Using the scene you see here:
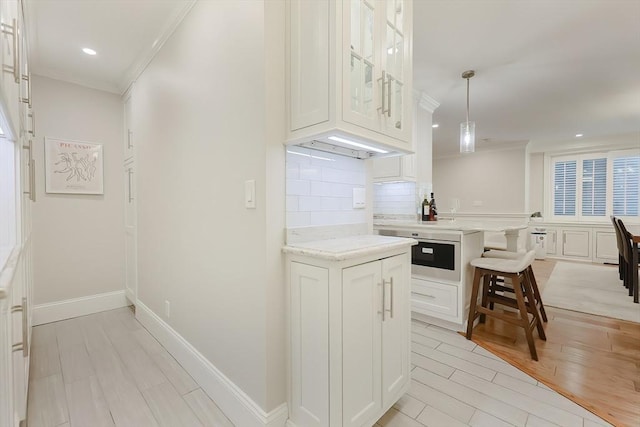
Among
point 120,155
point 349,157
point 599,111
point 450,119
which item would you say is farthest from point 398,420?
point 599,111

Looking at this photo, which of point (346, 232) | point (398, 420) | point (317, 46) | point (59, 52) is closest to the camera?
point (317, 46)

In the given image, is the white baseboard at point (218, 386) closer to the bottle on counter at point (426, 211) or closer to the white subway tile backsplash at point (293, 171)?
the white subway tile backsplash at point (293, 171)

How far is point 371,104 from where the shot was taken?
138 centimetres

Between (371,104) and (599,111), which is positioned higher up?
(599,111)

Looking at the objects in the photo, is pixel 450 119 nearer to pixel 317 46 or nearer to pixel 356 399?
pixel 317 46

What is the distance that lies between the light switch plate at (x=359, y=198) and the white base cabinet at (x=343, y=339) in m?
0.47

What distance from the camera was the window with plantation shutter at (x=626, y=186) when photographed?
18.1 feet

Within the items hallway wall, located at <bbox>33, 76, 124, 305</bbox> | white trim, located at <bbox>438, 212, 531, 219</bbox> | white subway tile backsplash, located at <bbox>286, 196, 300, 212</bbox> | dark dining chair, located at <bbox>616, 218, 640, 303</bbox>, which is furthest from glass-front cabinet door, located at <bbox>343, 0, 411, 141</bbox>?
white trim, located at <bbox>438, 212, 531, 219</bbox>

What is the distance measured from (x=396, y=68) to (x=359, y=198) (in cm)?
78

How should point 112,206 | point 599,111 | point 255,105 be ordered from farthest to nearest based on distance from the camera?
point 599,111 → point 112,206 → point 255,105

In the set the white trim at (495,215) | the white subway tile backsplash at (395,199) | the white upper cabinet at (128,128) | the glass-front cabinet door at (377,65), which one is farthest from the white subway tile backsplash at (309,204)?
the white trim at (495,215)

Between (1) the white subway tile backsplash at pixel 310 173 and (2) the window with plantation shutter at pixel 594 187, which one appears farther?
(2) the window with plantation shutter at pixel 594 187

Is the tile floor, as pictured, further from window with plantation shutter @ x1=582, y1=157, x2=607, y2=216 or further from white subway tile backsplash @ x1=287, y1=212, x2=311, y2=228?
window with plantation shutter @ x1=582, y1=157, x2=607, y2=216

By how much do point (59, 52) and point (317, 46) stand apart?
9.12ft
